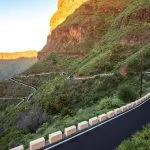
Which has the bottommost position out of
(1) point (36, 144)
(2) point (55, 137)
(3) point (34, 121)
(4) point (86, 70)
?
(3) point (34, 121)

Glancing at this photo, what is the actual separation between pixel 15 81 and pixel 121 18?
108 feet

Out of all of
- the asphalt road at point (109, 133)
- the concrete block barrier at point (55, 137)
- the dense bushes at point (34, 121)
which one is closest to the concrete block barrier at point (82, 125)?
the asphalt road at point (109, 133)

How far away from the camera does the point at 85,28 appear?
354ft

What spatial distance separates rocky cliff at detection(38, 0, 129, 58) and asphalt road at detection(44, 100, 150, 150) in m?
83.5

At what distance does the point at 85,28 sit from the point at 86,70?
44529 millimetres

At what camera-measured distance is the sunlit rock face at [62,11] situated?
538 feet

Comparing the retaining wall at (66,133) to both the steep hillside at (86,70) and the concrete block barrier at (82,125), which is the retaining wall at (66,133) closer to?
the concrete block barrier at (82,125)

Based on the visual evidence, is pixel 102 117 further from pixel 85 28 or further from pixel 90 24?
pixel 85 28

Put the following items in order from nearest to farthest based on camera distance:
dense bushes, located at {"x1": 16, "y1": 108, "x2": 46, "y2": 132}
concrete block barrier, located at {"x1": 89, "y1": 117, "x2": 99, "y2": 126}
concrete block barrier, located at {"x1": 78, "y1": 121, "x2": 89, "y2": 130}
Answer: concrete block barrier, located at {"x1": 78, "y1": 121, "x2": 89, "y2": 130}, concrete block barrier, located at {"x1": 89, "y1": 117, "x2": 99, "y2": 126}, dense bushes, located at {"x1": 16, "y1": 108, "x2": 46, "y2": 132}

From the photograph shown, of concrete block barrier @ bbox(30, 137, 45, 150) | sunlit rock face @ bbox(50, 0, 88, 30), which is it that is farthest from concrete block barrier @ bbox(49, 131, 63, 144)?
sunlit rock face @ bbox(50, 0, 88, 30)

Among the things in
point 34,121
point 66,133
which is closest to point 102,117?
point 66,133

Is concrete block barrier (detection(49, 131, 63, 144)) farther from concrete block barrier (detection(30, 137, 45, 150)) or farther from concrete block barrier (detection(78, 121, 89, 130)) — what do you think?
concrete block barrier (detection(78, 121, 89, 130))

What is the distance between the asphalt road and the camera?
28.5 feet

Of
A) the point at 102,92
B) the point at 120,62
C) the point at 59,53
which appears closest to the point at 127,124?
the point at 102,92
